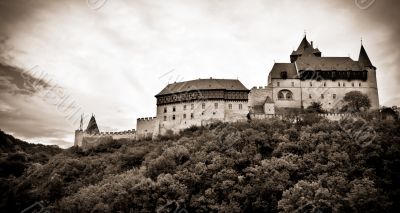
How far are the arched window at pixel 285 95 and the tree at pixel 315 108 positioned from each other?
348 cm

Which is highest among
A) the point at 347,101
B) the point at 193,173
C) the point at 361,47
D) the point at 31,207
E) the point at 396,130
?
the point at 361,47

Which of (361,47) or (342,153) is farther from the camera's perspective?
(361,47)

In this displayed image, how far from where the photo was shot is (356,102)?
59.9 meters

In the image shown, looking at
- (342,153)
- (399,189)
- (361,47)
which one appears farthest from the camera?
(361,47)

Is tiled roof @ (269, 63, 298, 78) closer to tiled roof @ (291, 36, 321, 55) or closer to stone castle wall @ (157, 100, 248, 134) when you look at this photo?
tiled roof @ (291, 36, 321, 55)

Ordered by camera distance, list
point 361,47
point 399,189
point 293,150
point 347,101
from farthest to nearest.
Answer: point 361,47 → point 347,101 → point 293,150 → point 399,189

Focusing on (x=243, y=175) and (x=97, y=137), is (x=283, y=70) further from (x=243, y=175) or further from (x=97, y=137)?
(x=97, y=137)

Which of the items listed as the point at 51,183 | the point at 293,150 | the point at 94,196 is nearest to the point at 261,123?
the point at 293,150

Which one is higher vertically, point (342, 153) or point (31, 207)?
point (342, 153)

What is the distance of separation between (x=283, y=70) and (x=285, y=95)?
198 inches

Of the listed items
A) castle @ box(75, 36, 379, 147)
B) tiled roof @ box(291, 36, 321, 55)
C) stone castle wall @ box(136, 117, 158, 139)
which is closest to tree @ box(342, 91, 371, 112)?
castle @ box(75, 36, 379, 147)

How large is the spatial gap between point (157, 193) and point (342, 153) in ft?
67.1

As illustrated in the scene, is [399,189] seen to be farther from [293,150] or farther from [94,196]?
[94,196]

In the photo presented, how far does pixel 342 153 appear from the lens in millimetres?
41000
